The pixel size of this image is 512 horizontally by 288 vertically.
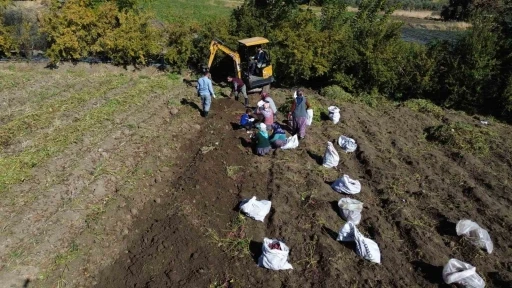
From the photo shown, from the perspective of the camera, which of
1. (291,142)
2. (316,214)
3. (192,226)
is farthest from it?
(291,142)

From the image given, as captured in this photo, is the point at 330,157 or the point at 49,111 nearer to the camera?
the point at 330,157

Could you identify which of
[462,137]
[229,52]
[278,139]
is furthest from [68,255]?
[462,137]

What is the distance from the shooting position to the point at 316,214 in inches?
308

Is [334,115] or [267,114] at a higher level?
[267,114]

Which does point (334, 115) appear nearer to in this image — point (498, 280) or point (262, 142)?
point (262, 142)

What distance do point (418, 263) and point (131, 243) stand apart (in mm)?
5195

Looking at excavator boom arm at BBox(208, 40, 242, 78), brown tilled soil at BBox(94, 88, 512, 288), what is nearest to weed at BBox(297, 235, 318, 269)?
brown tilled soil at BBox(94, 88, 512, 288)

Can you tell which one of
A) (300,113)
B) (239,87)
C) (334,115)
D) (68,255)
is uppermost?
(300,113)

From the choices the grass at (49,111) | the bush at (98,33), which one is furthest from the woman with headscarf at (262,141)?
the bush at (98,33)

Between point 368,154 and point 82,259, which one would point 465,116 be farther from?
point 82,259

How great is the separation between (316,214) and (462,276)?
8.97ft

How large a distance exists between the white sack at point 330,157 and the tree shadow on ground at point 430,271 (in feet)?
10.8

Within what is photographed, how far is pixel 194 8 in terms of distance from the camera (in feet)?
115

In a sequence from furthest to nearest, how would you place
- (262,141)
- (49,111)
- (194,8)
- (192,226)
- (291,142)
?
(194,8)
(49,111)
(291,142)
(262,141)
(192,226)
